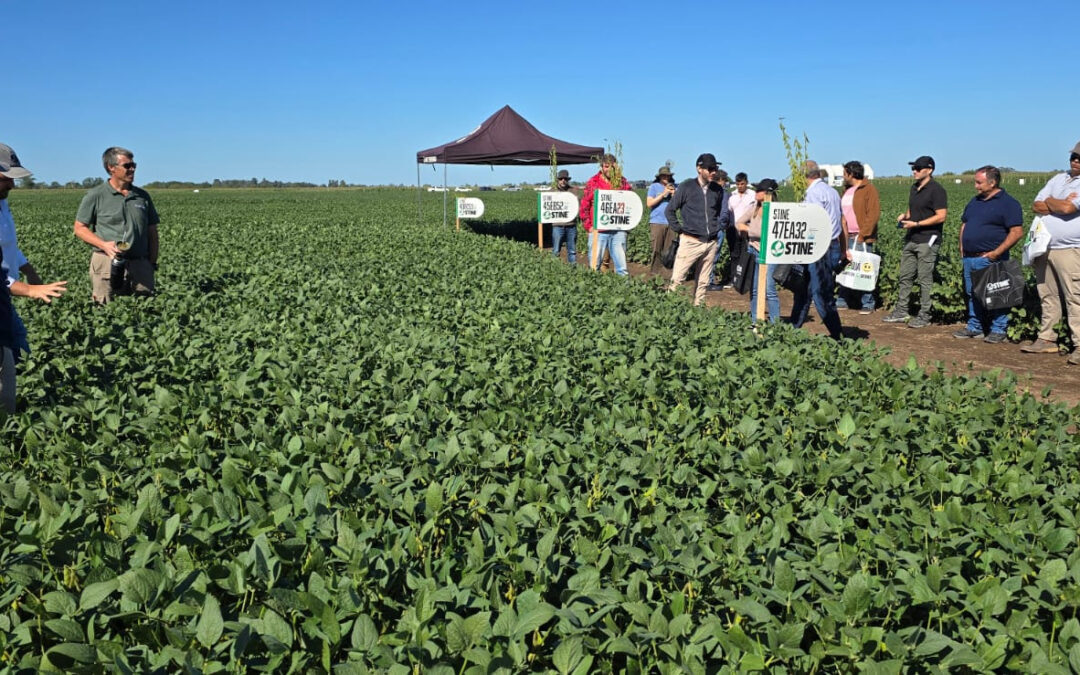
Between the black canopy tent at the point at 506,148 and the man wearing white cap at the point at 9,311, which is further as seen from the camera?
the black canopy tent at the point at 506,148

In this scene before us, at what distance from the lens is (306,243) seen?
43.5ft

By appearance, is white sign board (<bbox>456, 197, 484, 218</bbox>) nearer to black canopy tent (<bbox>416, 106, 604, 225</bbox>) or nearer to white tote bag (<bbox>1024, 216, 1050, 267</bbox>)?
black canopy tent (<bbox>416, 106, 604, 225</bbox>)

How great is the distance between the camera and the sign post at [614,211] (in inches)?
456

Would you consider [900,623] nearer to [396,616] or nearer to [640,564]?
[640,564]

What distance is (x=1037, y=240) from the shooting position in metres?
7.71

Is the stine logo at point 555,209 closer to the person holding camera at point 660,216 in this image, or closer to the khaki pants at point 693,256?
the person holding camera at point 660,216

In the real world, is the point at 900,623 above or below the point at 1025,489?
below

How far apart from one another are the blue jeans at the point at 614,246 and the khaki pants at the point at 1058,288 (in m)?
5.41

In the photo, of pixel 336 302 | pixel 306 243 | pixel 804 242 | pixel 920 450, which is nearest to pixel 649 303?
pixel 804 242

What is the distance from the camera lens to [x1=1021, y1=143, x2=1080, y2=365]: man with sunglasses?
7410 mm

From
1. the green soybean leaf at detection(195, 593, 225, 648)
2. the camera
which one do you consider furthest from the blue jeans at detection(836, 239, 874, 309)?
the green soybean leaf at detection(195, 593, 225, 648)

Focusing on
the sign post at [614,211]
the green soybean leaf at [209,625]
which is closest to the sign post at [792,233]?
the sign post at [614,211]

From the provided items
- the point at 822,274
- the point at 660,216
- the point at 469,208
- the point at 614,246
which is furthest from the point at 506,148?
the point at 822,274

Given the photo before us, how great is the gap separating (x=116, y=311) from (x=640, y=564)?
16.8 ft
